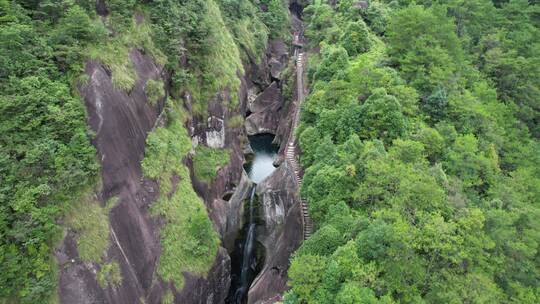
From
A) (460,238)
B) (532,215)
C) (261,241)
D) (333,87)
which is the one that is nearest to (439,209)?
(460,238)

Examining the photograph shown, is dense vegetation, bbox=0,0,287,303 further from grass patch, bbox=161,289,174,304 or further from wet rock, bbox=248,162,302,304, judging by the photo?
wet rock, bbox=248,162,302,304

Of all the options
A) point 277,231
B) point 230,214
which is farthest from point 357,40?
point 230,214

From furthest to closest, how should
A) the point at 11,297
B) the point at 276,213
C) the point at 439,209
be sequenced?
the point at 276,213 < the point at 439,209 < the point at 11,297

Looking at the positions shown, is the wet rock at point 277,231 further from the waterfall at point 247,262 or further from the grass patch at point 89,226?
the grass patch at point 89,226

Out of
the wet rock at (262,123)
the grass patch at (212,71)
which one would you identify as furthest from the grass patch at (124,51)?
the wet rock at (262,123)

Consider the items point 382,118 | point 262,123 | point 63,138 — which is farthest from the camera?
point 262,123

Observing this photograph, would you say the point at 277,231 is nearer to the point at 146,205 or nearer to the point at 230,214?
the point at 230,214

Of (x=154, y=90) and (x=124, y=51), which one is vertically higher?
(x=124, y=51)

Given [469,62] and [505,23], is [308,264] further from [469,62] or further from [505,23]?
[505,23]
